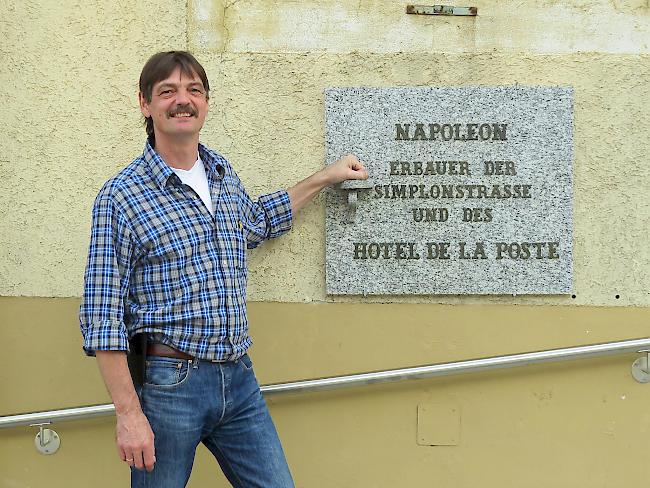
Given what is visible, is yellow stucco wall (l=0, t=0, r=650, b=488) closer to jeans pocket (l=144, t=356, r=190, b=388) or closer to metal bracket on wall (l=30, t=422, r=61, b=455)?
metal bracket on wall (l=30, t=422, r=61, b=455)

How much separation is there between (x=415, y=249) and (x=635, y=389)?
1.06 m

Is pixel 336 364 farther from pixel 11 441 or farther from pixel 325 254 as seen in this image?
pixel 11 441

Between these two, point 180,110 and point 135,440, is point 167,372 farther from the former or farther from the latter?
point 180,110

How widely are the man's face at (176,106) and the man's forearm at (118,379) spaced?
2.39ft

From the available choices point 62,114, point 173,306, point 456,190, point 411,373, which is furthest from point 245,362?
point 62,114

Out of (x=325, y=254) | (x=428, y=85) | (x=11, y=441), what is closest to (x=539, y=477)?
(x=325, y=254)

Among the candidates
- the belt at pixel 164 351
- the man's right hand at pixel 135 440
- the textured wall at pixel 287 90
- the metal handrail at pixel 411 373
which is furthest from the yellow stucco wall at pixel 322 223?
the man's right hand at pixel 135 440

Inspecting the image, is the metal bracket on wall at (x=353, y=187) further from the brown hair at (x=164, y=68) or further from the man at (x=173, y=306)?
the brown hair at (x=164, y=68)

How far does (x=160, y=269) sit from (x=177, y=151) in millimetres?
400

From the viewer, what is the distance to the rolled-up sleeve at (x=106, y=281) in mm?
2598

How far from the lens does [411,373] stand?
346 cm

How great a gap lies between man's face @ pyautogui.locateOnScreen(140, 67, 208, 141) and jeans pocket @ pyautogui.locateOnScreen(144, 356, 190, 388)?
0.72 meters

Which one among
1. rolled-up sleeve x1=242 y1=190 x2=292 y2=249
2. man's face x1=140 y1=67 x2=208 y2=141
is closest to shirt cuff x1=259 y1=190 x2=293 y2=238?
rolled-up sleeve x1=242 y1=190 x2=292 y2=249

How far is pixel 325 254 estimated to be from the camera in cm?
356
